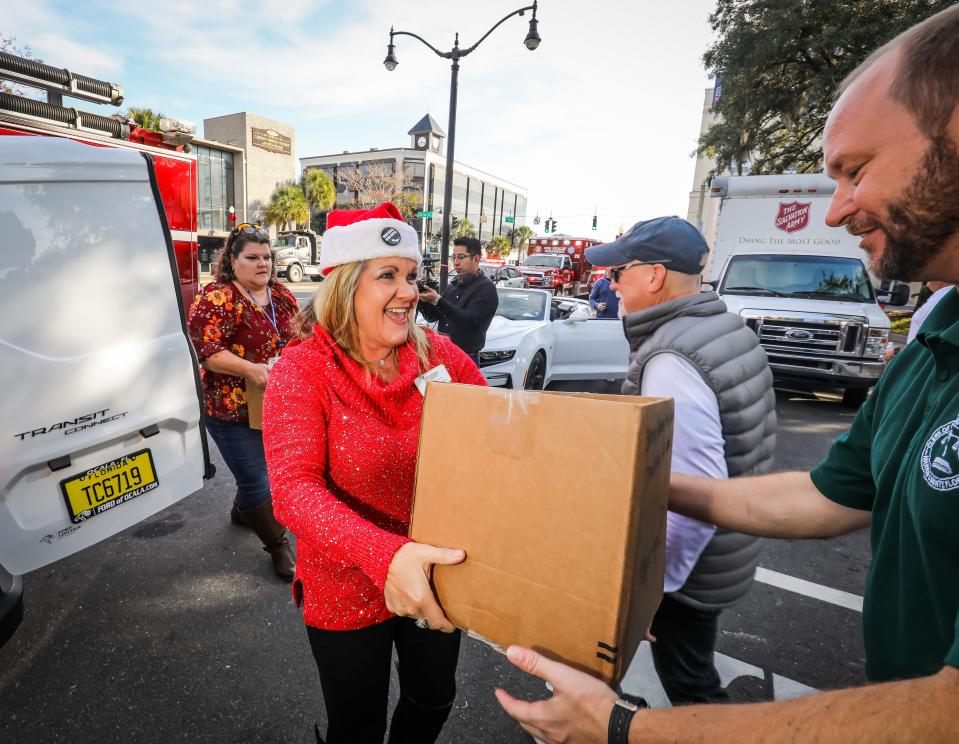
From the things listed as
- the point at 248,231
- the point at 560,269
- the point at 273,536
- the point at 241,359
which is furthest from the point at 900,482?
the point at 560,269

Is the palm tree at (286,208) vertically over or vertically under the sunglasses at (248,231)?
over

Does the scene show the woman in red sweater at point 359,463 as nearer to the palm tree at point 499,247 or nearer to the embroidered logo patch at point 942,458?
the embroidered logo patch at point 942,458

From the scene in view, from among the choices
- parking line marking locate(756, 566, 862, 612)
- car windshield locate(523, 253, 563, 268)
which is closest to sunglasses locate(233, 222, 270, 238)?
parking line marking locate(756, 566, 862, 612)

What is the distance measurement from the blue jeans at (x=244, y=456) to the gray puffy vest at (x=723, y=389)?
2267 millimetres

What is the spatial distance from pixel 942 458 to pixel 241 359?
2983 mm

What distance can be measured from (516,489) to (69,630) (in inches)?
115

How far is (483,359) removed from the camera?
5.99m

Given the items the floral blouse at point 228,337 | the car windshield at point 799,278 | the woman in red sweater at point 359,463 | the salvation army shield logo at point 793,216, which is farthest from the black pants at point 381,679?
the salvation army shield logo at point 793,216

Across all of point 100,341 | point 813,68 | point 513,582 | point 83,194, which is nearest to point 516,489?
point 513,582

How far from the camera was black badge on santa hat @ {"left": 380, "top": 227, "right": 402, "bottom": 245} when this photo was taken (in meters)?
1.67

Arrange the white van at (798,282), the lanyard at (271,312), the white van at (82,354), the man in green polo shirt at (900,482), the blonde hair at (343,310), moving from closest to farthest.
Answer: the man in green polo shirt at (900,482) < the blonde hair at (343,310) < the white van at (82,354) < the lanyard at (271,312) < the white van at (798,282)

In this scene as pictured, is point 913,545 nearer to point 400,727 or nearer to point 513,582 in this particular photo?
point 513,582

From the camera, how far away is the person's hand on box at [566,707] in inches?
33.3

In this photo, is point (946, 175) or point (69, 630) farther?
point (69, 630)
